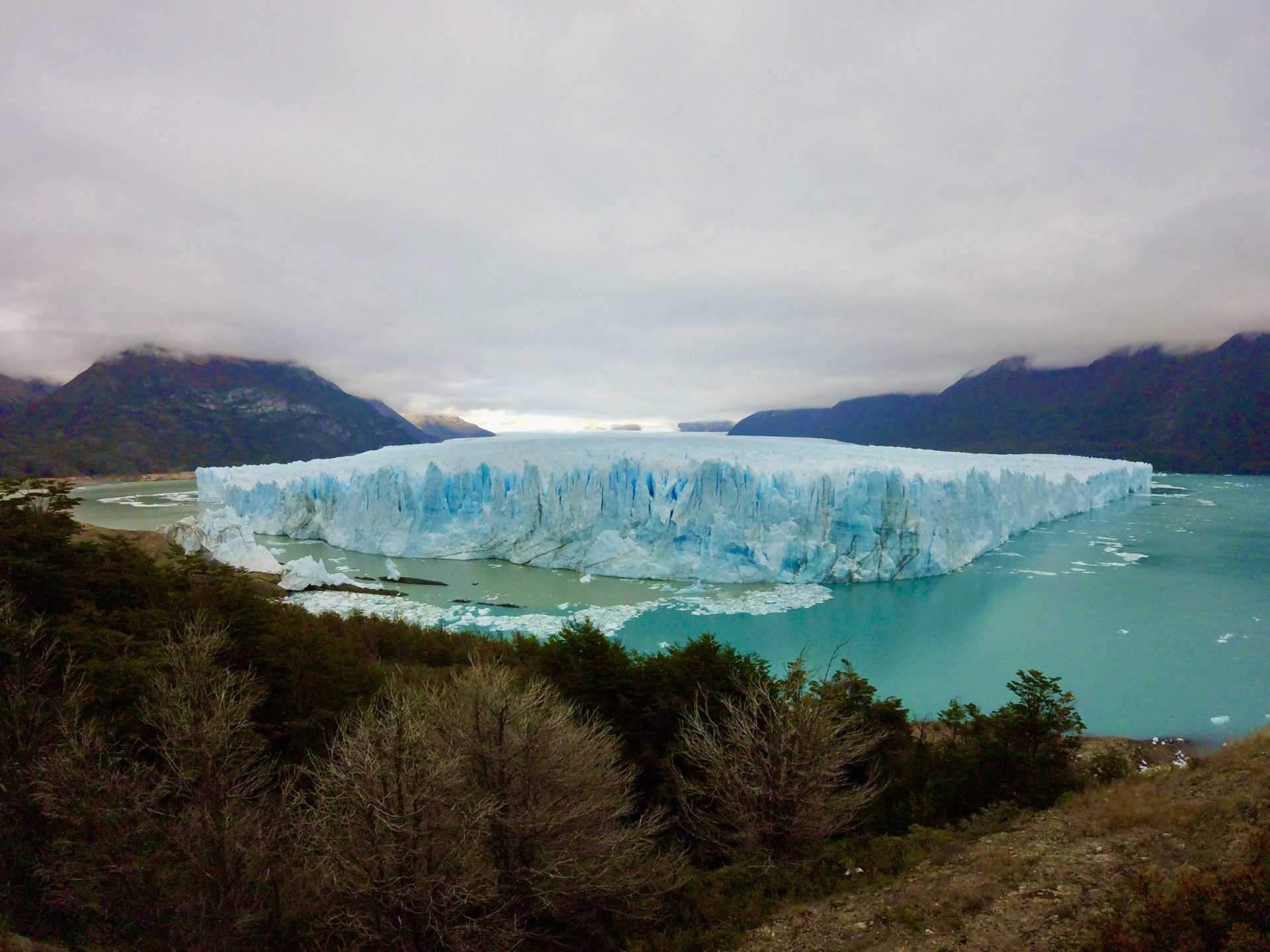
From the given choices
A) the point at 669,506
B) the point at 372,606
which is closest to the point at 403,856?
the point at 372,606

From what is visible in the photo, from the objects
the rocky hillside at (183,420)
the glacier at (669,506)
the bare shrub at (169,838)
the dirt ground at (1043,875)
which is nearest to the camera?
the dirt ground at (1043,875)

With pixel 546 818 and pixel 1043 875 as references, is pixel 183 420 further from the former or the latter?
pixel 1043 875

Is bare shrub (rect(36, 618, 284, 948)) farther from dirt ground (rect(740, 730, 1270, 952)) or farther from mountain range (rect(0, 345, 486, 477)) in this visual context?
mountain range (rect(0, 345, 486, 477))

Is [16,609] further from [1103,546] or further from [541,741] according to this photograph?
[1103,546]

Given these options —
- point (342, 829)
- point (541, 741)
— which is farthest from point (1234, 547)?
point (342, 829)

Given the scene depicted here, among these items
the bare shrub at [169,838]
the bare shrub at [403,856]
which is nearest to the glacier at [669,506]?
the bare shrub at [403,856]

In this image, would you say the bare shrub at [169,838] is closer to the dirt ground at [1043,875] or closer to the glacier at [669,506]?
the dirt ground at [1043,875]
